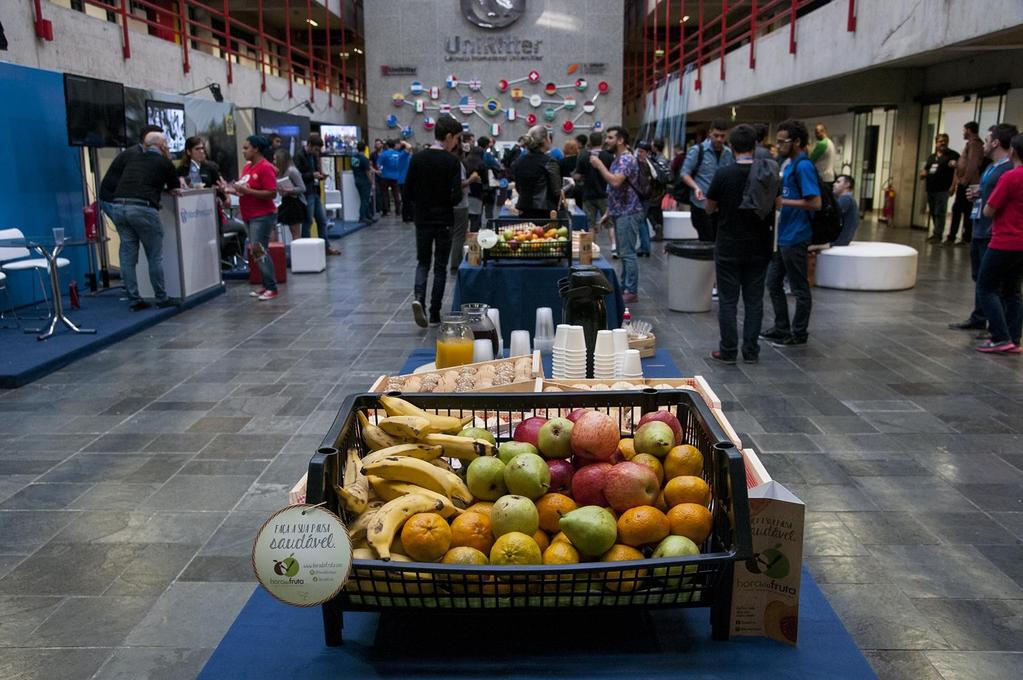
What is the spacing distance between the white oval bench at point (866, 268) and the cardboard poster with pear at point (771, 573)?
859cm

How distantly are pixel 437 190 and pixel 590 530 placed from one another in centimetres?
587

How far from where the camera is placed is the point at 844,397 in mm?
5648

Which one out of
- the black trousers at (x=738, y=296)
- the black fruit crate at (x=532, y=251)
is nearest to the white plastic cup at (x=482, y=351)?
the black fruit crate at (x=532, y=251)

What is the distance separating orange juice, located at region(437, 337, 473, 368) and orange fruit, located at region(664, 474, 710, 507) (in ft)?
5.91

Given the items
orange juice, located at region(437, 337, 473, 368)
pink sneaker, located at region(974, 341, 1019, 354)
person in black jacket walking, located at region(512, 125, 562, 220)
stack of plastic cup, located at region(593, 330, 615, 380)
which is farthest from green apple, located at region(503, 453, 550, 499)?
→ person in black jacket walking, located at region(512, 125, 562, 220)

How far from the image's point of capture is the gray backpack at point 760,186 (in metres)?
5.82

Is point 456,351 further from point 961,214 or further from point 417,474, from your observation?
point 961,214

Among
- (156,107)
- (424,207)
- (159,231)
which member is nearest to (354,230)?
(156,107)

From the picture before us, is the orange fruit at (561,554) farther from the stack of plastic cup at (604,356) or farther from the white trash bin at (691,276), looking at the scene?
the white trash bin at (691,276)

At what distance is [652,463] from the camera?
1.80m

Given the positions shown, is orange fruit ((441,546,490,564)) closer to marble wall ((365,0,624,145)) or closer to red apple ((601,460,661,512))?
red apple ((601,460,661,512))

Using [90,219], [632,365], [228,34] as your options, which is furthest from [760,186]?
[228,34]

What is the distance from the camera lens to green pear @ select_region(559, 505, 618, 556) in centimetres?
161

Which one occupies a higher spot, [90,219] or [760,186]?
[760,186]
